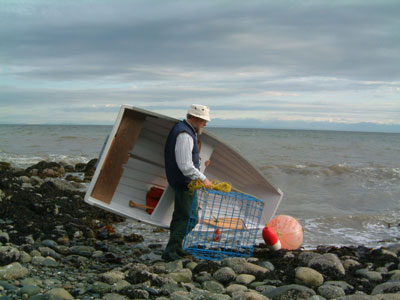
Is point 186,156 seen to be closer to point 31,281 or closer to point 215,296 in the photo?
point 215,296

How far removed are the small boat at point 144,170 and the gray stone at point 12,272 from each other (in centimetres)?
170

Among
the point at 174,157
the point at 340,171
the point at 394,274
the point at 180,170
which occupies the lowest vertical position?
the point at 394,274

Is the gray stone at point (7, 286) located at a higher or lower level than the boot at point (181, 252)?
lower

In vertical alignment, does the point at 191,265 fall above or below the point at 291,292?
below

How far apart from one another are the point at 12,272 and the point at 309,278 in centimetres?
322

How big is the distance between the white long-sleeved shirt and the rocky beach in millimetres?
1120

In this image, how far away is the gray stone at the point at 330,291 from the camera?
15.1 feet

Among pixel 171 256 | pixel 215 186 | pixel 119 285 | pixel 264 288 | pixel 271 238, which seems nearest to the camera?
pixel 119 285

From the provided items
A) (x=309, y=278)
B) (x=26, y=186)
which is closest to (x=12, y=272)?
(x=309, y=278)

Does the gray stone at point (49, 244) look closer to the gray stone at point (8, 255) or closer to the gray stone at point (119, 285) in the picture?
the gray stone at point (8, 255)

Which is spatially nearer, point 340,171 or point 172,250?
point 172,250

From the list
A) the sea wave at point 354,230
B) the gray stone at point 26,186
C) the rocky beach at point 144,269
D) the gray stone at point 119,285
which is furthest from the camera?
the gray stone at point 26,186

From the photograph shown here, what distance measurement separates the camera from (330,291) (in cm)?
466

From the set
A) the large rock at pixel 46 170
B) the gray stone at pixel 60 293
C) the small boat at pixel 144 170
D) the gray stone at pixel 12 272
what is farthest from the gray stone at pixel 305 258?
the large rock at pixel 46 170
